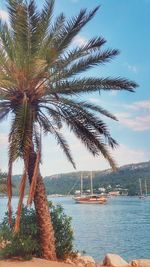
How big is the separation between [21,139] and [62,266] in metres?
3.98

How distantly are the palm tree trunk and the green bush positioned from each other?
0.96ft

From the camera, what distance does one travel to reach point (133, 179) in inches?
7589

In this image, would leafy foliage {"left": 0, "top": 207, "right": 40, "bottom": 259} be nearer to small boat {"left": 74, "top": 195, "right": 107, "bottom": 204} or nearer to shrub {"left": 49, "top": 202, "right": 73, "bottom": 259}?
shrub {"left": 49, "top": 202, "right": 73, "bottom": 259}

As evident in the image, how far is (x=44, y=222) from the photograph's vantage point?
14695mm

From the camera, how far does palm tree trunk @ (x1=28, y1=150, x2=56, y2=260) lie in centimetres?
1463

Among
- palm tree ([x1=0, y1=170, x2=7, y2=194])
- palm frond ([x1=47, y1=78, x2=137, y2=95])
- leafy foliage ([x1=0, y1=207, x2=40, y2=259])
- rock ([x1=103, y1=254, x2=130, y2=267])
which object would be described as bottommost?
rock ([x1=103, y1=254, x2=130, y2=267])

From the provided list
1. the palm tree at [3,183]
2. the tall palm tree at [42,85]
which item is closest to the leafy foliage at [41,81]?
the tall palm tree at [42,85]

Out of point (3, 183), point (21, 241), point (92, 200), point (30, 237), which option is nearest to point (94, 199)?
point (92, 200)

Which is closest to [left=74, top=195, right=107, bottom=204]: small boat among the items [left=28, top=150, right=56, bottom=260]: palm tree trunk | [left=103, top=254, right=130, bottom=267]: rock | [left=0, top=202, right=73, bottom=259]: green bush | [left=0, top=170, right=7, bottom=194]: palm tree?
[left=0, top=170, right=7, bottom=194]: palm tree

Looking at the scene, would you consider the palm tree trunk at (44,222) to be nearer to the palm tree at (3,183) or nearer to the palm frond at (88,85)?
the palm frond at (88,85)

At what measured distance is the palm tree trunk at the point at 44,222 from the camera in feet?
48.0

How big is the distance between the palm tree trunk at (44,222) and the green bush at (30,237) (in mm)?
293

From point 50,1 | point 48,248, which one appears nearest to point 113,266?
point 48,248

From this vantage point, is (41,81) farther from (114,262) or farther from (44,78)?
(114,262)
